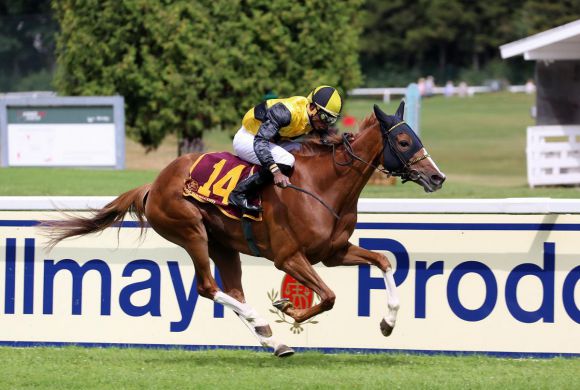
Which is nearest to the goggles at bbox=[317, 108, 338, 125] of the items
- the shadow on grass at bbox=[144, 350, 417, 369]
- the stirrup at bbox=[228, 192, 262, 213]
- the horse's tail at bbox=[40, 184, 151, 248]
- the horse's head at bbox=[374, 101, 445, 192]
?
the horse's head at bbox=[374, 101, 445, 192]

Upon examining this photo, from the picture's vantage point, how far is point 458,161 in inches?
1196

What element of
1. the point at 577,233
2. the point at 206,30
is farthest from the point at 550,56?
the point at 577,233

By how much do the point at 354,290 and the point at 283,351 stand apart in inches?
37.8

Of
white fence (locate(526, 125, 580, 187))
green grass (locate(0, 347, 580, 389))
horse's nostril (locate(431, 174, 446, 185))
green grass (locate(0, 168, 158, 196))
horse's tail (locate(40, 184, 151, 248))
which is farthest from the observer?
white fence (locate(526, 125, 580, 187))

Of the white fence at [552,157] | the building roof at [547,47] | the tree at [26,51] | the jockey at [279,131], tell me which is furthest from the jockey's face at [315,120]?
the tree at [26,51]

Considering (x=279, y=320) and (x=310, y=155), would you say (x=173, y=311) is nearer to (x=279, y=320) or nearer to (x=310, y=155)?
(x=279, y=320)

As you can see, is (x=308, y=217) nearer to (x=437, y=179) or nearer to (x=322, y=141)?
(x=322, y=141)

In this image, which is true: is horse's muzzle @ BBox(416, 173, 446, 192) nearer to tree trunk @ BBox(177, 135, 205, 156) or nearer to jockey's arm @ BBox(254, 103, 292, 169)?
jockey's arm @ BBox(254, 103, 292, 169)

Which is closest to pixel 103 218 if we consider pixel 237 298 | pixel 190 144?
pixel 237 298

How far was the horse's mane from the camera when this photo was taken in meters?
7.59

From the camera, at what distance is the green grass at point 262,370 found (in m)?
6.58

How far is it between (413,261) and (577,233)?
3.66 feet

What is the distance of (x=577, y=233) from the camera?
311 inches

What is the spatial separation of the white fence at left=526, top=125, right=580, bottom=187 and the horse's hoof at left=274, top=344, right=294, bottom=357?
11901 mm
